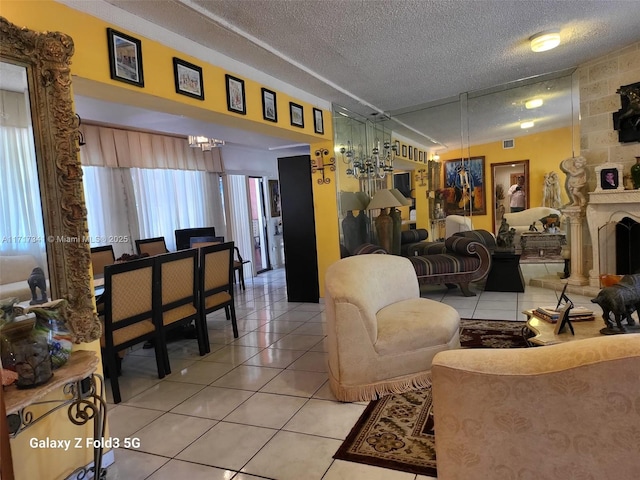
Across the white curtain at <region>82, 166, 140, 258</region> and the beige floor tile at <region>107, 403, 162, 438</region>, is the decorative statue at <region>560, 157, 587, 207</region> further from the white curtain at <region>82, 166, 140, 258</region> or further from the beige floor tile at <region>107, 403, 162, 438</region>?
the white curtain at <region>82, 166, 140, 258</region>

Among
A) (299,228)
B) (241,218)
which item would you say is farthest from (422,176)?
(241,218)

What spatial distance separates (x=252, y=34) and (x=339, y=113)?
2398 mm

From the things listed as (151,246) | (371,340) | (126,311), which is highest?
(151,246)

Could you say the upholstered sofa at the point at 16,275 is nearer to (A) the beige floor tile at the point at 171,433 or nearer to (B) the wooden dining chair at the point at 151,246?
(A) the beige floor tile at the point at 171,433

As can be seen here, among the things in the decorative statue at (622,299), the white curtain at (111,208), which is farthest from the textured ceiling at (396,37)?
the white curtain at (111,208)

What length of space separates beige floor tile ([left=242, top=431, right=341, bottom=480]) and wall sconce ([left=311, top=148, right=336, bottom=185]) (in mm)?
3463

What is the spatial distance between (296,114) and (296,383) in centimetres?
285

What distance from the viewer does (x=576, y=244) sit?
4.66 meters

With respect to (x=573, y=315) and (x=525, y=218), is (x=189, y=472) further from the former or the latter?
(x=525, y=218)

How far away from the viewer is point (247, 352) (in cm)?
354

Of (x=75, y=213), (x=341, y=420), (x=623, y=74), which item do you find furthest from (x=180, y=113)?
(x=623, y=74)

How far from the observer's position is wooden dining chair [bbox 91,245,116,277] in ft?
14.2

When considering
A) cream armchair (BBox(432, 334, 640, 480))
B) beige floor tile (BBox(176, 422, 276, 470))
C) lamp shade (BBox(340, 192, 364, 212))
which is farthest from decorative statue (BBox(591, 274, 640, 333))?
lamp shade (BBox(340, 192, 364, 212))

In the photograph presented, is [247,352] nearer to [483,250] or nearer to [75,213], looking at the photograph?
[75,213]
